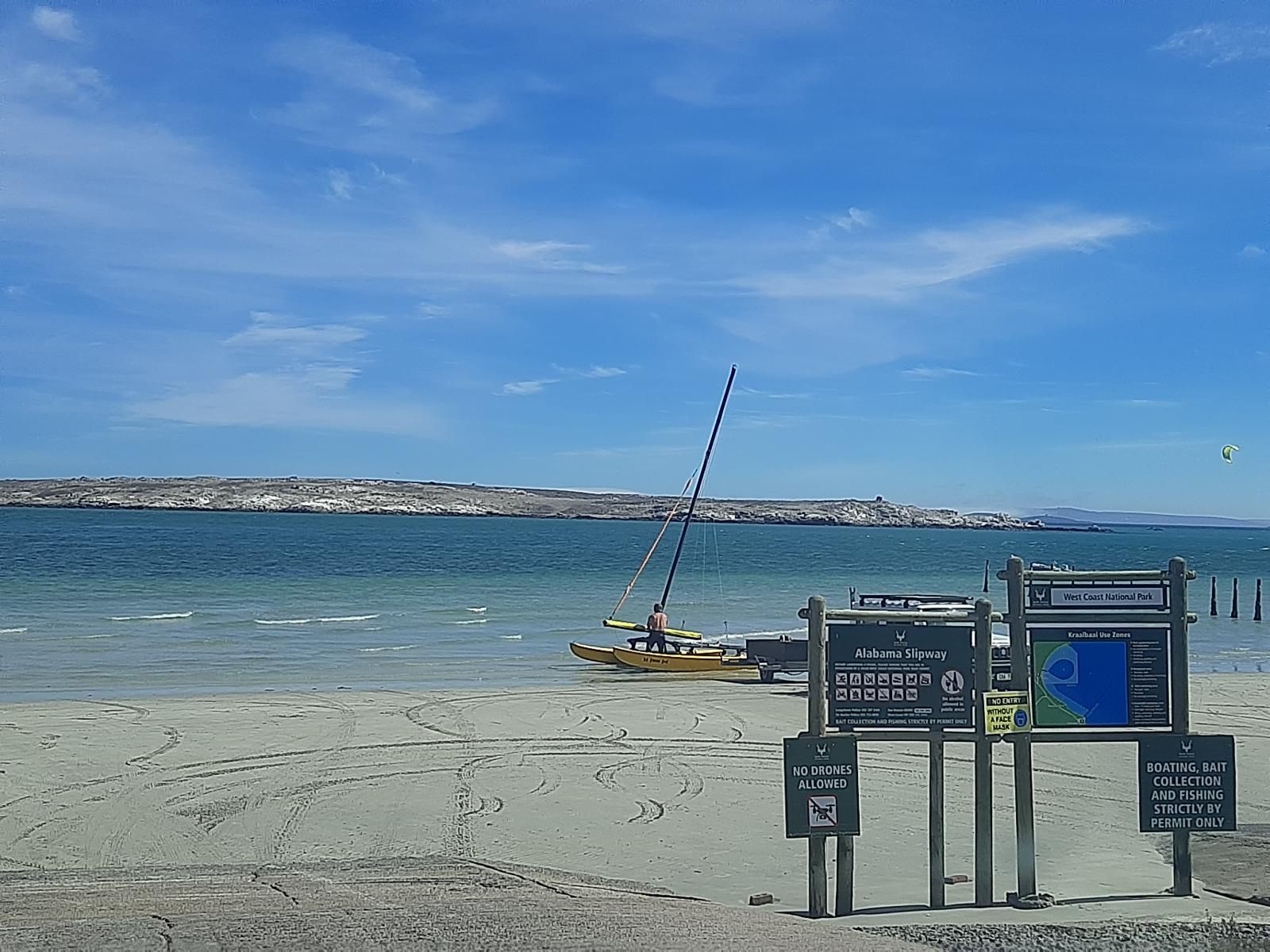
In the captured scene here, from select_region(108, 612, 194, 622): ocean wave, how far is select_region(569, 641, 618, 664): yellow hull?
15280 mm

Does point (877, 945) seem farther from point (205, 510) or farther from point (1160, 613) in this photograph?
point (205, 510)

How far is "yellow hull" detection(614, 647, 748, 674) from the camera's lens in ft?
89.8

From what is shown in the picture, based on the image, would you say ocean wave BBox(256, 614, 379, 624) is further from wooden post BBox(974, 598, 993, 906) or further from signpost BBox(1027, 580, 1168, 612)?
signpost BBox(1027, 580, 1168, 612)

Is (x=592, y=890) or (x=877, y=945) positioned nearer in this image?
(x=877, y=945)

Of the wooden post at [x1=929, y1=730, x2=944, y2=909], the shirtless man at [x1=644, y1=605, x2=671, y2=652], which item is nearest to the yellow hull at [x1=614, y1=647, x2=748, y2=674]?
the shirtless man at [x1=644, y1=605, x2=671, y2=652]

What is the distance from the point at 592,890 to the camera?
9109mm

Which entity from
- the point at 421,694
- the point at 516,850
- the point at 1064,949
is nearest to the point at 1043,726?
the point at 1064,949

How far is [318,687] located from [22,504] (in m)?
192

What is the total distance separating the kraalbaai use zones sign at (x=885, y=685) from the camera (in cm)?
865

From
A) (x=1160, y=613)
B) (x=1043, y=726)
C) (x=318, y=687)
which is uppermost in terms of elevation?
(x=1160, y=613)

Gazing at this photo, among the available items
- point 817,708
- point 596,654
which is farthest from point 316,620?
point 817,708

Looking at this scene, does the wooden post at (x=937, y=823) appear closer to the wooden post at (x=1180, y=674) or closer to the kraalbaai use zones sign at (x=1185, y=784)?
the kraalbaai use zones sign at (x=1185, y=784)

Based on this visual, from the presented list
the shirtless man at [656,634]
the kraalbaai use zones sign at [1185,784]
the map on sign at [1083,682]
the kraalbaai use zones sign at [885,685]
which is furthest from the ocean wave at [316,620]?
the kraalbaai use zones sign at [1185,784]

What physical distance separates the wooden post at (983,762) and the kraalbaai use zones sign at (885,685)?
0.39ft
